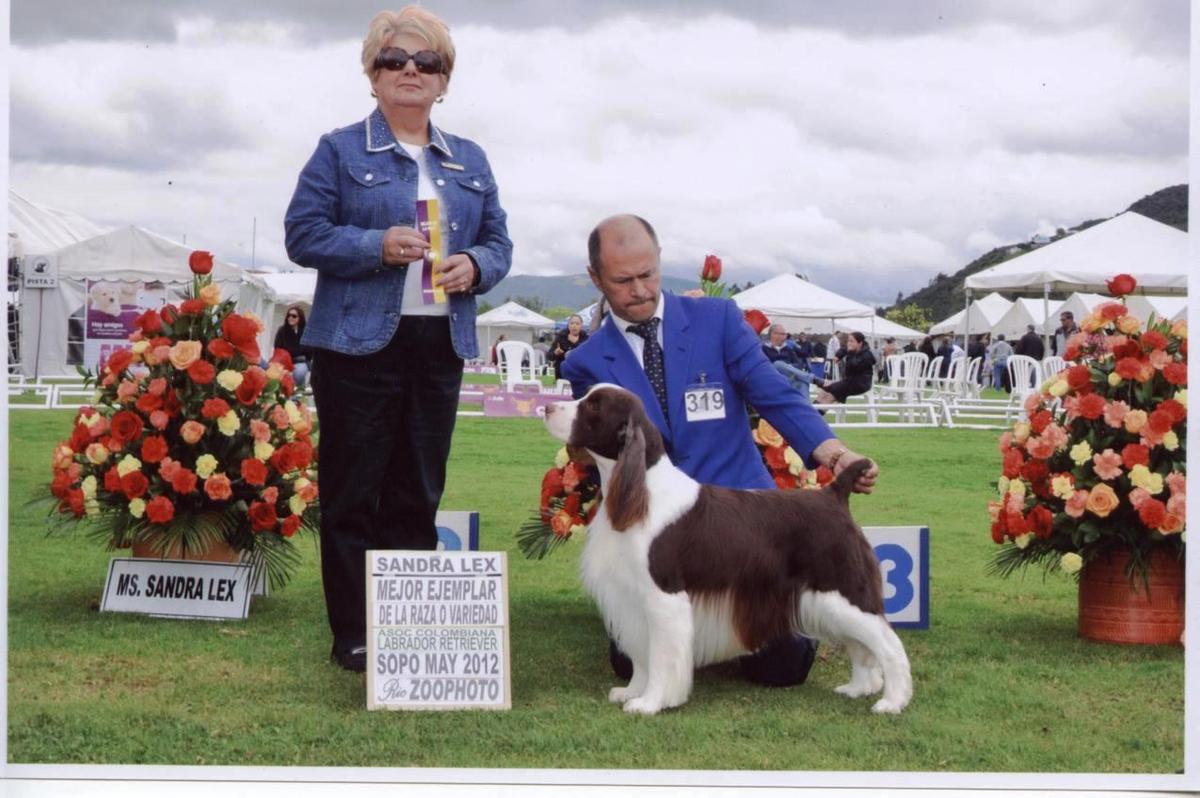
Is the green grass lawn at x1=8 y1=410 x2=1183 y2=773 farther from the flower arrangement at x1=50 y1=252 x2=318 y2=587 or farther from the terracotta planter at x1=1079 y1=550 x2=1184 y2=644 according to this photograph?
the flower arrangement at x1=50 y1=252 x2=318 y2=587

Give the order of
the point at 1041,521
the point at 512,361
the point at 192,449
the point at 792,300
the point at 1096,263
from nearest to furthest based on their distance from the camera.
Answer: the point at 1041,521
the point at 192,449
the point at 1096,263
the point at 792,300
the point at 512,361

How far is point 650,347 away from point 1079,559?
62.8 inches

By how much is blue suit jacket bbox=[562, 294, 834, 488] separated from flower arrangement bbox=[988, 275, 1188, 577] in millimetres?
1106

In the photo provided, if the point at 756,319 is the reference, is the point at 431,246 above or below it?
above

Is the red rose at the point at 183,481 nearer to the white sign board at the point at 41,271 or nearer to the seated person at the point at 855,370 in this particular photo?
the white sign board at the point at 41,271

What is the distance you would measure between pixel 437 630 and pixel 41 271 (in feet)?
8.32

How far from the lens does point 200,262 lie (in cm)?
455

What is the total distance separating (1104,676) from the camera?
12.8 feet

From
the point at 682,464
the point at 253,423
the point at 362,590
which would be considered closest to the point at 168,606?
the point at 253,423

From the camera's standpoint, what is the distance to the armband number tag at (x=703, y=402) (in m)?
3.79

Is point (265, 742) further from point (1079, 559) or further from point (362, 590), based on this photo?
point (1079, 559)

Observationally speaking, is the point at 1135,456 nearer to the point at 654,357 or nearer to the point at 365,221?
the point at 654,357

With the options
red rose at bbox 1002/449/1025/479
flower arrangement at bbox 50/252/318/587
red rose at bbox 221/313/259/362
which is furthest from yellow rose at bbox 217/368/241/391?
red rose at bbox 1002/449/1025/479

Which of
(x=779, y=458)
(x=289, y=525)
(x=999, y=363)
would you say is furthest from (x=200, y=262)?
(x=999, y=363)
